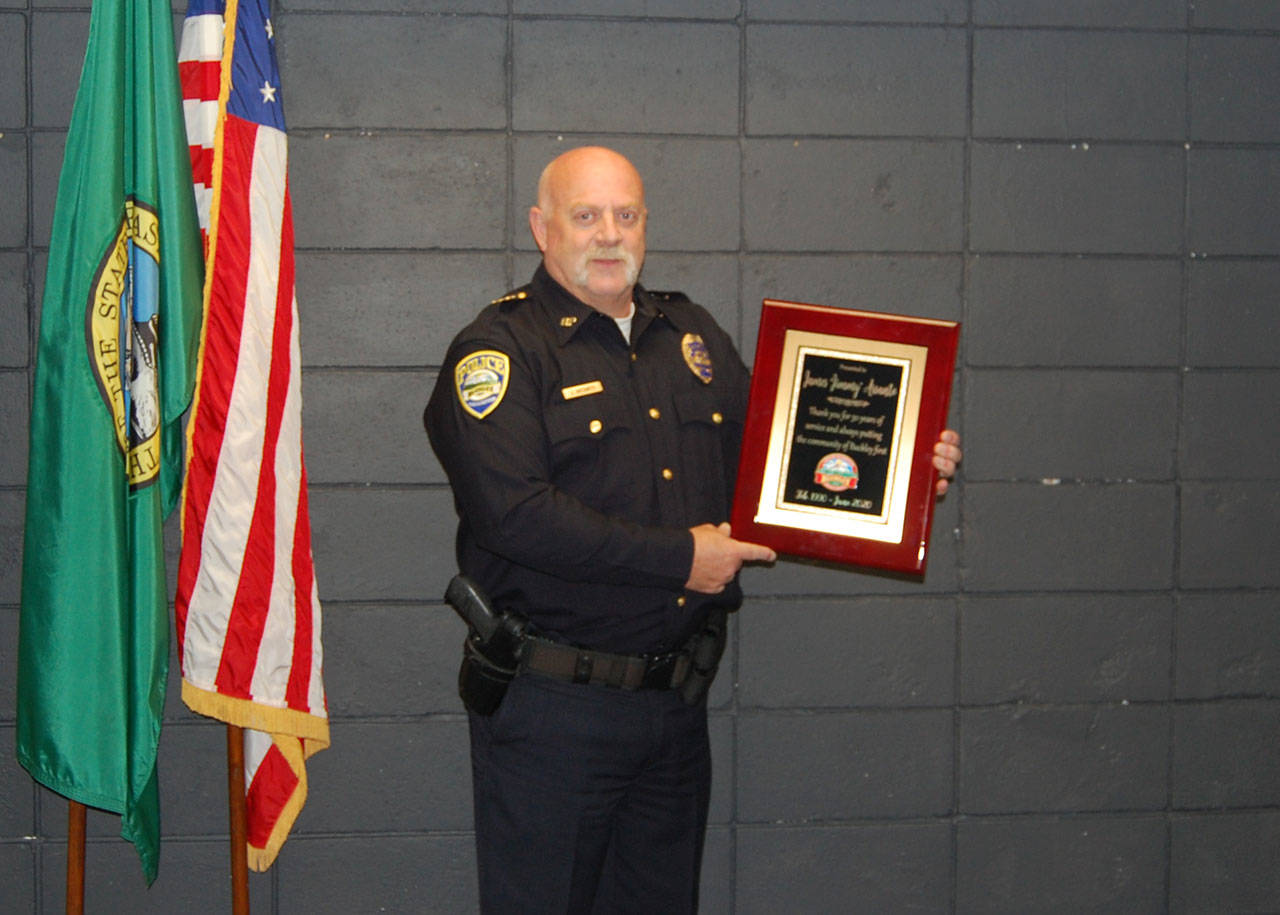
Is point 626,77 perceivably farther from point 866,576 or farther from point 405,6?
point 866,576

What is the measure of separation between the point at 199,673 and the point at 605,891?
89cm

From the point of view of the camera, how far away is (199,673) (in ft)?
8.12

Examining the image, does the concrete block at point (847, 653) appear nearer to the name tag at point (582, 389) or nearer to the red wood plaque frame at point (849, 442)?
the red wood plaque frame at point (849, 442)

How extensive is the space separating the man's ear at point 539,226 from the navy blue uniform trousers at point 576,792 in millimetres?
839

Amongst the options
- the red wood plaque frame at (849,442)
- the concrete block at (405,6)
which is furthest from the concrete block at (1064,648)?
Result: the concrete block at (405,6)

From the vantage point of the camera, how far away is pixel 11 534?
2.77 meters

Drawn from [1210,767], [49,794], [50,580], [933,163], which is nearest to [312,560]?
[50,580]

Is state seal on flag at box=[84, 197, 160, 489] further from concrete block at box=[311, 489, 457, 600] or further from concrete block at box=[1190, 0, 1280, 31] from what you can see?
concrete block at box=[1190, 0, 1280, 31]

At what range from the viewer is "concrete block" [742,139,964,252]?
2867 millimetres

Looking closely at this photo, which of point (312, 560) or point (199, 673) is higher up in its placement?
point (312, 560)

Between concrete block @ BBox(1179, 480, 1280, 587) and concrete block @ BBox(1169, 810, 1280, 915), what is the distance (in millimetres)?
584

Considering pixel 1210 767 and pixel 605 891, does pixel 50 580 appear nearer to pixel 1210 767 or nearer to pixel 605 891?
pixel 605 891

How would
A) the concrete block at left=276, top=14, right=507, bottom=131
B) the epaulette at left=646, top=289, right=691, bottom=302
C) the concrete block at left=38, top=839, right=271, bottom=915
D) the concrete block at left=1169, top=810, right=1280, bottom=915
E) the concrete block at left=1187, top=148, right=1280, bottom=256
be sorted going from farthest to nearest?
the concrete block at left=1169, top=810, right=1280, bottom=915 < the concrete block at left=1187, top=148, right=1280, bottom=256 < the concrete block at left=38, top=839, right=271, bottom=915 < the concrete block at left=276, top=14, right=507, bottom=131 < the epaulette at left=646, top=289, right=691, bottom=302

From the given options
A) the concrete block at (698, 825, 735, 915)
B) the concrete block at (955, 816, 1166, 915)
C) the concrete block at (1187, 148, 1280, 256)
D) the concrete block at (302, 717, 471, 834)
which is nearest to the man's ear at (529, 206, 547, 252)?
the concrete block at (302, 717, 471, 834)
